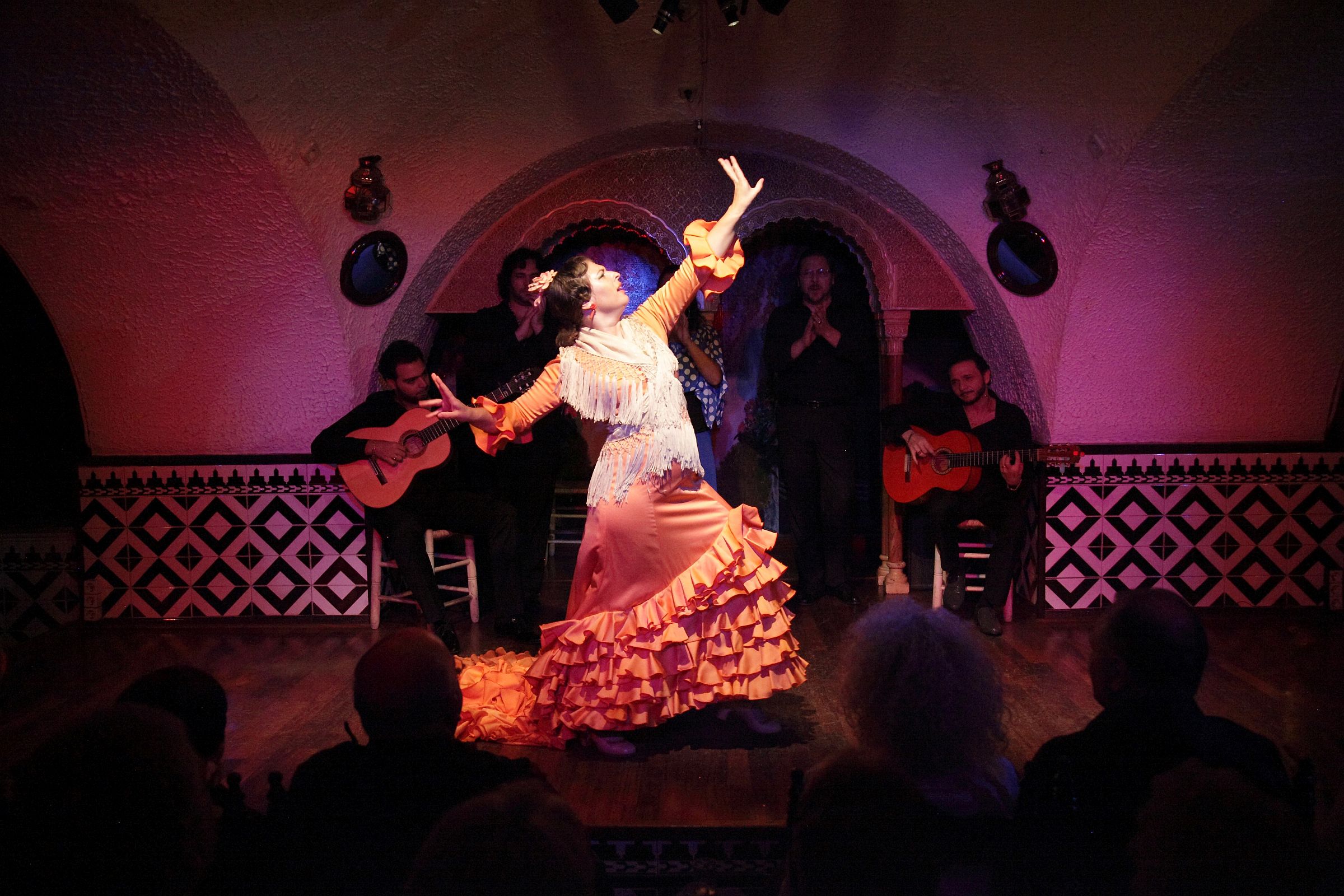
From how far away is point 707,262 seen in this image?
11.2ft

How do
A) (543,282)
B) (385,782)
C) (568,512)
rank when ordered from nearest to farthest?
(385,782) < (543,282) < (568,512)

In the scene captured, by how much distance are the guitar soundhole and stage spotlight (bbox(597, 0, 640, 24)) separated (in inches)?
88.6

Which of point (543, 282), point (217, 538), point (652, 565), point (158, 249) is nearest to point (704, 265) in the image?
point (543, 282)

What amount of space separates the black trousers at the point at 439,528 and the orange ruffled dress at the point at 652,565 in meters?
1.45

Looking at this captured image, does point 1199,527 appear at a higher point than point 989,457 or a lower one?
lower

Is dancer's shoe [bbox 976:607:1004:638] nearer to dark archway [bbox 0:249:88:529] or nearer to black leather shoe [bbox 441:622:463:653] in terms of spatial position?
black leather shoe [bbox 441:622:463:653]

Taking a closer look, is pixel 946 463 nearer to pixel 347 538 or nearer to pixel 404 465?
pixel 404 465

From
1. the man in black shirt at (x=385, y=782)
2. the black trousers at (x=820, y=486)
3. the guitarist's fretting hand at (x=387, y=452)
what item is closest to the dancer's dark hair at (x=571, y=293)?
the guitarist's fretting hand at (x=387, y=452)

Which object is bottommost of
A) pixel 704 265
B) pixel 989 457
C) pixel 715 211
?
pixel 989 457

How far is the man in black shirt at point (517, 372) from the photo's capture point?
514cm

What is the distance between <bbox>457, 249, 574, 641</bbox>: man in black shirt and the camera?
5.14 meters

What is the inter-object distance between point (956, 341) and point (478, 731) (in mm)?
4090

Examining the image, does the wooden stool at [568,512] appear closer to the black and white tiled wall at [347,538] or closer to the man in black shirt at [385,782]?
the black and white tiled wall at [347,538]

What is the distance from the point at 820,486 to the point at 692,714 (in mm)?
2232
